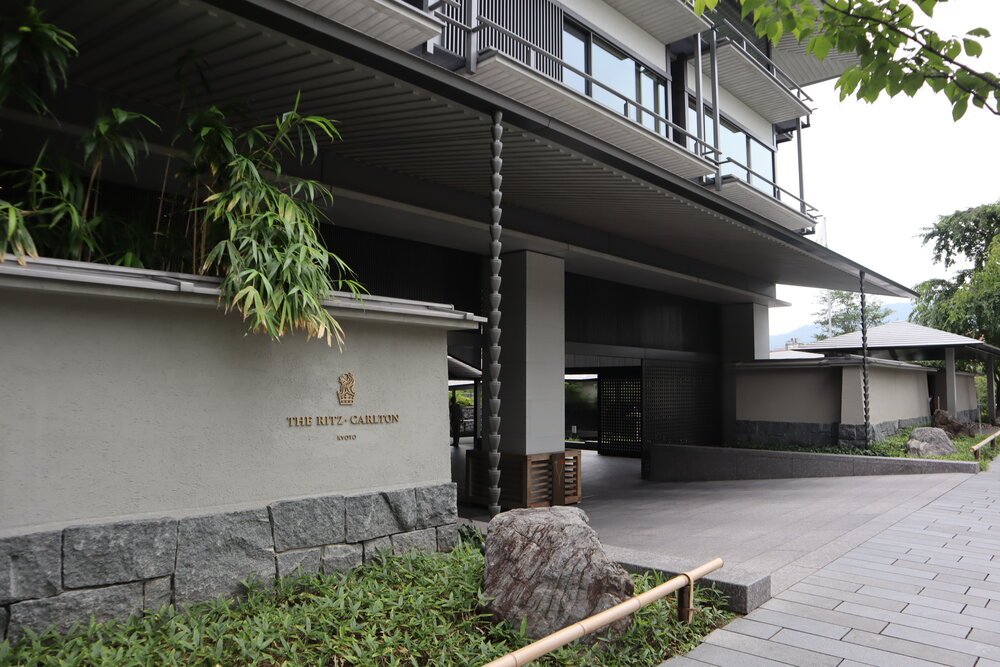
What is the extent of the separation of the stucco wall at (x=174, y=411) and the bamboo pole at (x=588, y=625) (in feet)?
7.69

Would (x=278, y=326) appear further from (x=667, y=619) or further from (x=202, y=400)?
(x=667, y=619)

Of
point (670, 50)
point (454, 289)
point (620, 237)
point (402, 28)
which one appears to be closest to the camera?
point (402, 28)

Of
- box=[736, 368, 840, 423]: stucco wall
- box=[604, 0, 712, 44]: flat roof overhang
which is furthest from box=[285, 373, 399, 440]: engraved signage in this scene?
box=[736, 368, 840, 423]: stucco wall

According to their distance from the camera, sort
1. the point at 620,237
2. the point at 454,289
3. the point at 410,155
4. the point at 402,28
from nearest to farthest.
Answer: the point at 402,28, the point at 410,155, the point at 454,289, the point at 620,237

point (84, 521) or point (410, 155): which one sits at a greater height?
point (410, 155)

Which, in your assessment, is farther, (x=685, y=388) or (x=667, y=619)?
(x=685, y=388)

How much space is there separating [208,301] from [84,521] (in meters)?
1.61

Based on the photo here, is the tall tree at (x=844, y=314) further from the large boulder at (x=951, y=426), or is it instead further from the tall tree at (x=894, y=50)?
the tall tree at (x=894, y=50)

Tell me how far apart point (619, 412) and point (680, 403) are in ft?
8.78

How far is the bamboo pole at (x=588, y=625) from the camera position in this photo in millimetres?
3631

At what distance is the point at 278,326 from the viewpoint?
201 inches

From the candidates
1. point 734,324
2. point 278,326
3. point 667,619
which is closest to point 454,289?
point 278,326

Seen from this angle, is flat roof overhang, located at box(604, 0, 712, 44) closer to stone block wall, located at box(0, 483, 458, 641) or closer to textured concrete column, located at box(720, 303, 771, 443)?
textured concrete column, located at box(720, 303, 771, 443)

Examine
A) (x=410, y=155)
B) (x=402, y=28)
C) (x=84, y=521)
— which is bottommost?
(x=84, y=521)
